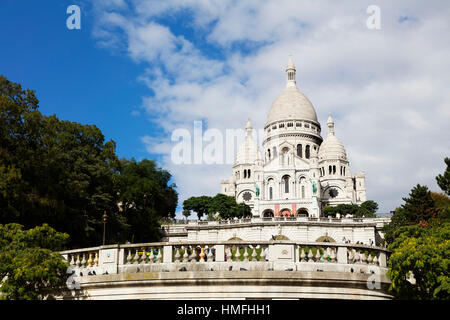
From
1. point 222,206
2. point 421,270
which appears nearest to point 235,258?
point 421,270

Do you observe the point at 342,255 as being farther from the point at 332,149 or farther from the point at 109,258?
the point at 332,149

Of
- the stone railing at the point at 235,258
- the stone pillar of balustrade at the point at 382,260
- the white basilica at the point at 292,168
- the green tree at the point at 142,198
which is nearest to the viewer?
the stone railing at the point at 235,258

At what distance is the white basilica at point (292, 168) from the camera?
11344 cm

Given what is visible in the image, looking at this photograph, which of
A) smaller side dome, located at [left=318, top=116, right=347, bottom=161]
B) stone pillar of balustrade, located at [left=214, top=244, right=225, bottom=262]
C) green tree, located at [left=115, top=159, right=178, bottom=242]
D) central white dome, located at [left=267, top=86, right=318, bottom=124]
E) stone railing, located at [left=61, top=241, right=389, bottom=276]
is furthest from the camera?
central white dome, located at [left=267, top=86, right=318, bottom=124]

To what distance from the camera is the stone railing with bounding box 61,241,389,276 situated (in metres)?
13.2

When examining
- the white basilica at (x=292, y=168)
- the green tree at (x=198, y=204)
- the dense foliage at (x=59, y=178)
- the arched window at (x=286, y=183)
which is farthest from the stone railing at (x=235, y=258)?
the arched window at (x=286, y=183)

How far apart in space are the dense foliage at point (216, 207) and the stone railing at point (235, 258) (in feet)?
281

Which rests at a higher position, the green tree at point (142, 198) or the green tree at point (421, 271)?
the green tree at point (142, 198)

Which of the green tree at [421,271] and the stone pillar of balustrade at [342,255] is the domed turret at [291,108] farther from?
the stone pillar of balustrade at [342,255]

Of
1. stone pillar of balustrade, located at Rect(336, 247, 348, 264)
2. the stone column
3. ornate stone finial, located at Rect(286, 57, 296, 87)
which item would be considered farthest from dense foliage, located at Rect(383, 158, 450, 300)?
ornate stone finial, located at Rect(286, 57, 296, 87)

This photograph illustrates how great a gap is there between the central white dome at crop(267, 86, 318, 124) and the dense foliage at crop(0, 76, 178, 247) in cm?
8963

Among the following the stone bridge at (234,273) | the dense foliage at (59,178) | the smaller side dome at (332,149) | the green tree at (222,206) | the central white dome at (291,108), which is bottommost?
the stone bridge at (234,273)

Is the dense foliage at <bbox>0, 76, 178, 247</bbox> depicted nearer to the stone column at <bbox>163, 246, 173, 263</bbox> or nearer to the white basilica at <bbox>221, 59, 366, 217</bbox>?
the stone column at <bbox>163, 246, 173, 263</bbox>
